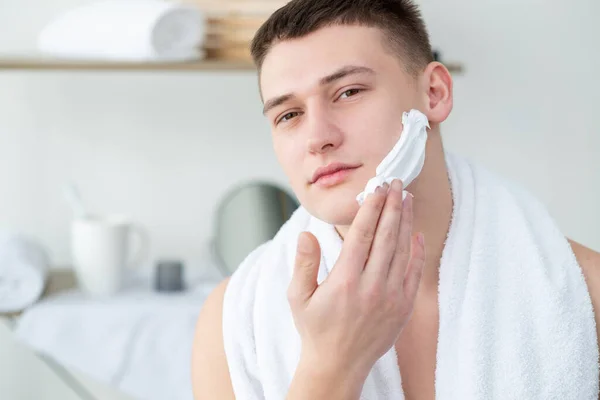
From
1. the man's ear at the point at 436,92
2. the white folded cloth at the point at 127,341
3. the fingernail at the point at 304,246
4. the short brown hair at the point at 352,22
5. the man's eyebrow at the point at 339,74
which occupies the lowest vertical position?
the white folded cloth at the point at 127,341

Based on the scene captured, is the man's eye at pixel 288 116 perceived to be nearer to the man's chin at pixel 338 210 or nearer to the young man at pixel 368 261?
the young man at pixel 368 261

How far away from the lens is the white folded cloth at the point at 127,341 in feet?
4.96

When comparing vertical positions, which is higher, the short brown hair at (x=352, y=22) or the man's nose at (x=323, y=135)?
the short brown hair at (x=352, y=22)

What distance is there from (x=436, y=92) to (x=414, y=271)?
1.01 feet

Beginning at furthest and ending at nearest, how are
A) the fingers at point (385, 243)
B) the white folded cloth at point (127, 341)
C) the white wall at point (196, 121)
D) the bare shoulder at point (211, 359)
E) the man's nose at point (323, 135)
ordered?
the white wall at point (196, 121), the white folded cloth at point (127, 341), the bare shoulder at point (211, 359), the man's nose at point (323, 135), the fingers at point (385, 243)

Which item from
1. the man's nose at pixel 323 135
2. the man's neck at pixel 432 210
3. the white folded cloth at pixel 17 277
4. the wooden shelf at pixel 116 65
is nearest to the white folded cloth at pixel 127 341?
the white folded cloth at pixel 17 277

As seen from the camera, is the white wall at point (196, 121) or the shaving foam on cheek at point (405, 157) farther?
the white wall at point (196, 121)

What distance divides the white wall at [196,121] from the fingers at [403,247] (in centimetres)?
118

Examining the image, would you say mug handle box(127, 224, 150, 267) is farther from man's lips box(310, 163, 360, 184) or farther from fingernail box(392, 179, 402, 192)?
fingernail box(392, 179, 402, 192)

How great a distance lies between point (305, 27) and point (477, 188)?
12.3 inches

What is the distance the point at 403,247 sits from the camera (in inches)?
28.7

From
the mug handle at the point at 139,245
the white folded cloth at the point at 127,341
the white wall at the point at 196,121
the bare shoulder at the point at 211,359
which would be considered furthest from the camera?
the white wall at the point at 196,121

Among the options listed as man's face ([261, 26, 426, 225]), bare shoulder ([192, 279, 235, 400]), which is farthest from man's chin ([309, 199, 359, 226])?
bare shoulder ([192, 279, 235, 400])

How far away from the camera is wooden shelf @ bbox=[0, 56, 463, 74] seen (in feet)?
5.20
